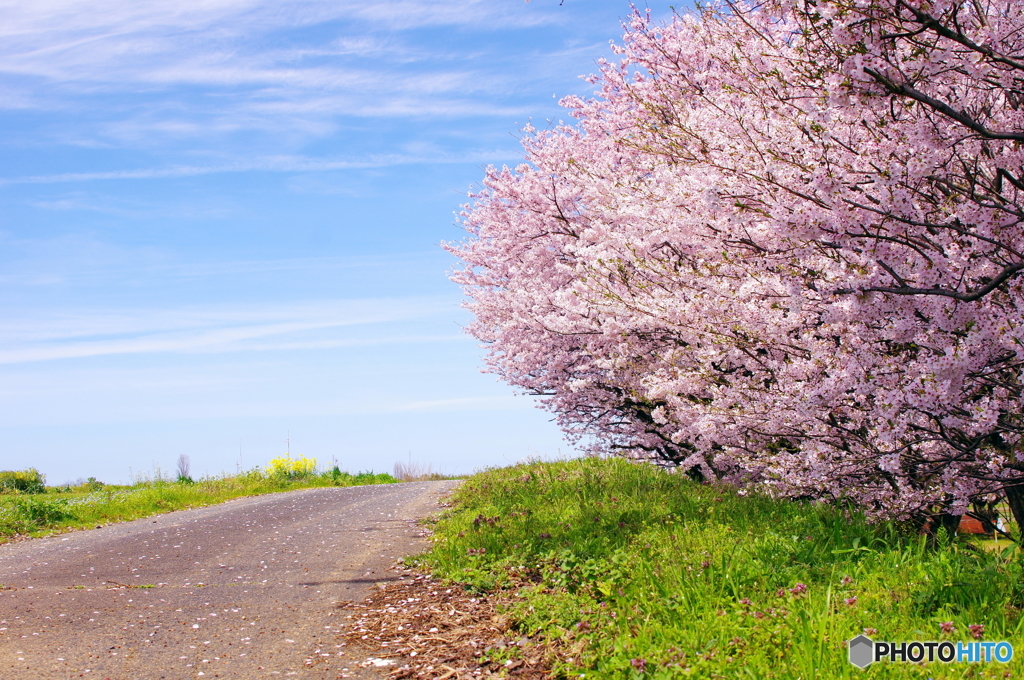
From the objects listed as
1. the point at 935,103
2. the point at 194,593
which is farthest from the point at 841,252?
the point at 194,593

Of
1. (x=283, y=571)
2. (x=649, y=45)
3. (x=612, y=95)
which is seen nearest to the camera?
(x=283, y=571)

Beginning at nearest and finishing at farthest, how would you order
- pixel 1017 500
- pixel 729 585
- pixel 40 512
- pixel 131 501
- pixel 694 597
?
pixel 694 597, pixel 729 585, pixel 1017 500, pixel 40 512, pixel 131 501

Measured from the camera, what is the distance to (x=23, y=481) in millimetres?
26344

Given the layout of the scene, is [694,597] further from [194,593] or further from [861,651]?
[194,593]

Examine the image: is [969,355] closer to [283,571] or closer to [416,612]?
[416,612]

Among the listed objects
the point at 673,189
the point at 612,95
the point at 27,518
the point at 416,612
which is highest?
the point at 612,95

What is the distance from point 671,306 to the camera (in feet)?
25.8

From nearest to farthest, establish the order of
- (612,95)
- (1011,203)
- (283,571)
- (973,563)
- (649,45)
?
(1011,203) → (973,563) → (283,571) → (649,45) → (612,95)

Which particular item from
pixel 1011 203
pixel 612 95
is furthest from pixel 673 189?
pixel 612 95

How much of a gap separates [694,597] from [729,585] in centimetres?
35

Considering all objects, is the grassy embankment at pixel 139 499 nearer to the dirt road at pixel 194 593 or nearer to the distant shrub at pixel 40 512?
the distant shrub at pixel 40 512

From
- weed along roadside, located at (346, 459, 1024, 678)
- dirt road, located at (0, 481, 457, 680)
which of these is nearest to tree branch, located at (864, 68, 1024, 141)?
weed along roadside, located at (346, 459, 1024, 678)

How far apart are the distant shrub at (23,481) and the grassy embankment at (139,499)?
22 cm

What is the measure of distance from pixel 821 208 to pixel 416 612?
5237 mm
